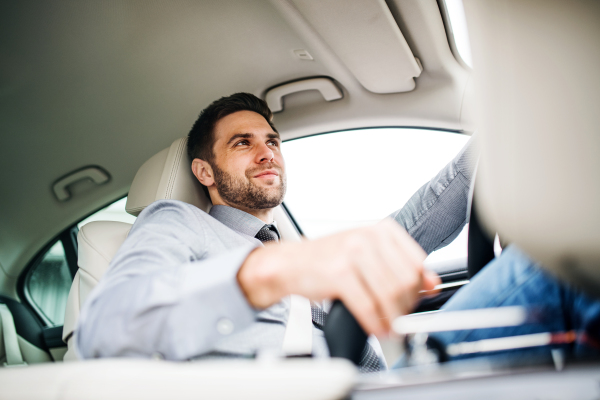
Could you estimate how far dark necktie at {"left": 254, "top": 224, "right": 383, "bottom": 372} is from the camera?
0.98 metres

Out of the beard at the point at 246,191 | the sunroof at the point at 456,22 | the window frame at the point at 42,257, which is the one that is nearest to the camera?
the sunroof at the point at 456,22

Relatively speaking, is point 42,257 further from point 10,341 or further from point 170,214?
point 170,214

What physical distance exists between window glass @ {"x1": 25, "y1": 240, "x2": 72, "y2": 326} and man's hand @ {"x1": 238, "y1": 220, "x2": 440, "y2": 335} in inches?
98.1

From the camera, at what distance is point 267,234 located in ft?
4.64

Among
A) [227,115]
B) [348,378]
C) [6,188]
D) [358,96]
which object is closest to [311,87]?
[358,96]

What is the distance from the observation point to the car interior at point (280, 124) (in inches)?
13.7

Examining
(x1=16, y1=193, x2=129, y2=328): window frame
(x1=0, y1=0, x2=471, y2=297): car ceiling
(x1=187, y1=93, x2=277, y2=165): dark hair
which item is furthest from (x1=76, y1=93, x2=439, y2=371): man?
(x1=16, y1=193, x2=129, y2=328): window frame

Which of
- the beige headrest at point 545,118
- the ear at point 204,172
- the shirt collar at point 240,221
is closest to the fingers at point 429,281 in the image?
the beige headrest at point 545,118

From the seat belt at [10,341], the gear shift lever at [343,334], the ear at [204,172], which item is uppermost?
the ear at [204,172]

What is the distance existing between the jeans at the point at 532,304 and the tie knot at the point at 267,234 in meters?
0.85

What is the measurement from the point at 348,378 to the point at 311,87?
1.46 m

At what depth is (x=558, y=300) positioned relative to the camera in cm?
52

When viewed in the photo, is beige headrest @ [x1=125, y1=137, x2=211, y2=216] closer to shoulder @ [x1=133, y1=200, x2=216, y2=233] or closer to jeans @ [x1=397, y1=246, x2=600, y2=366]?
shoulder @ [x1=133, y1=200, x2=216, y2=233]

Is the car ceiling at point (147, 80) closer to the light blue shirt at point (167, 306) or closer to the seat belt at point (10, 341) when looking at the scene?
the seat belt at point (10, 341)
